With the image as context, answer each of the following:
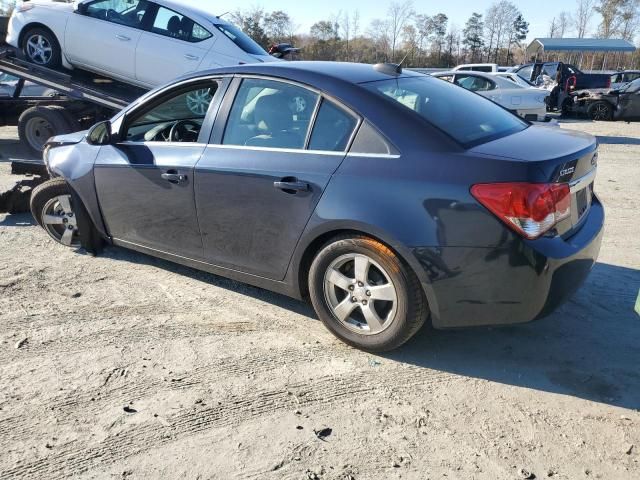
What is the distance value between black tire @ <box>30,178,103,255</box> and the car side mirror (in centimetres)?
53

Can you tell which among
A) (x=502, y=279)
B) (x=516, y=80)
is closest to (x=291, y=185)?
(x=502, y=279)

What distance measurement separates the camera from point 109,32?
8789 millimetres

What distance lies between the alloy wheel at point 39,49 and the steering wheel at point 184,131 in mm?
5960

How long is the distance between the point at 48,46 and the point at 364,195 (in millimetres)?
8122

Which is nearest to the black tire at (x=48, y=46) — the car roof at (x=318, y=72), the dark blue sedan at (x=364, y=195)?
the dark blue sedan at (x=364, y=195)

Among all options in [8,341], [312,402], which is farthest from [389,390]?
[8,341]

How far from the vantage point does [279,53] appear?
11430 mm

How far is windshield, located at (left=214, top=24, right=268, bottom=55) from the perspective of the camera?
8.75 m

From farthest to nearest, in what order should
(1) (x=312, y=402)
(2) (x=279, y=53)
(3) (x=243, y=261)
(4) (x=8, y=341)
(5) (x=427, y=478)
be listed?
1. (2) (x=279, y=53)
2. (3) (x=243, y=261)
3. (4) (x=8, y=341)
4. (1) (x=312, y=402)
5. (5) (x=427, y=478)

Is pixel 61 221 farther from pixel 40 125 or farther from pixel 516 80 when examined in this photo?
pixel 516 80

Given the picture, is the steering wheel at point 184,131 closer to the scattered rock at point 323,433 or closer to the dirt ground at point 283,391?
the dirt ground at point 283,391

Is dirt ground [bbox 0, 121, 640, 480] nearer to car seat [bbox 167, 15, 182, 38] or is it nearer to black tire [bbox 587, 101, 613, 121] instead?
car seat [bbox 167, 15, 182, 38]

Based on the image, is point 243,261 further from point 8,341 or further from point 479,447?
point 479,447

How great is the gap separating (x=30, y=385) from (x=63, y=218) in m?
2.30
